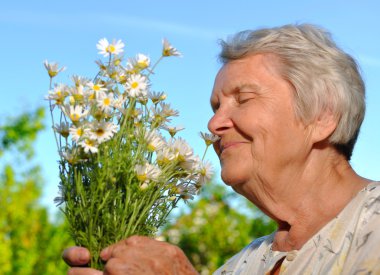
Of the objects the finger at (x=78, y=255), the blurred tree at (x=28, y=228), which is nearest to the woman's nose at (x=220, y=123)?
the finger at (x=78, y=255)

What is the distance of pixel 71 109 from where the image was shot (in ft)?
6.66

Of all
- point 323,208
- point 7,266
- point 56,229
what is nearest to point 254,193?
point 323,208

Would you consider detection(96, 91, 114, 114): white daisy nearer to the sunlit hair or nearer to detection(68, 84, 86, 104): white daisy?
detection(68, 84, 86, 104): white daisy

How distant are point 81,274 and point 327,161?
101cm

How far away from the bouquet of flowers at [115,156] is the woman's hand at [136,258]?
0.12 ft

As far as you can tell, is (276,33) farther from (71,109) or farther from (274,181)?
(71,109)

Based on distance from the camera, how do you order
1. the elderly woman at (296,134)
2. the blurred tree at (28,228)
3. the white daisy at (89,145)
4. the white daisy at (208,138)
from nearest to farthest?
the white daisy at (89,145) → the white daisy at (208,138) → the elderly woman at (296,134) → the blurred tree at (28,228)

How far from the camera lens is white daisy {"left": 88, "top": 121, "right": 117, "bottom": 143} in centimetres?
200

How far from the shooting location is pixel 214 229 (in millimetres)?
10422

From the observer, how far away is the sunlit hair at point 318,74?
8.10 ft

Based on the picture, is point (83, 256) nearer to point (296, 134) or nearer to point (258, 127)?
point (258, 127)

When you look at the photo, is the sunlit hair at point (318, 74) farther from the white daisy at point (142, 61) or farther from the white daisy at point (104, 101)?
the white daisy at point (104, 101)

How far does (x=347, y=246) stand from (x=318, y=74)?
62 cm

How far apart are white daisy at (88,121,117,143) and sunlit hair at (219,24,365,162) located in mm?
766
